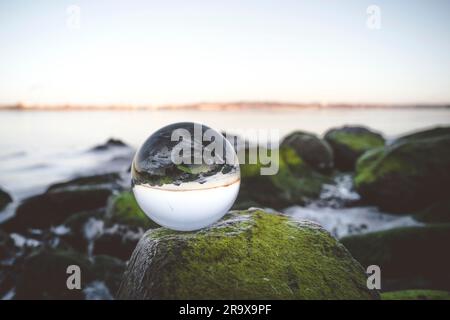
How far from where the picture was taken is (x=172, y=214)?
3756 mm

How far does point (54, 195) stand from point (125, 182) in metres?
4.42

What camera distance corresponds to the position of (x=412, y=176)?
38.0 feet

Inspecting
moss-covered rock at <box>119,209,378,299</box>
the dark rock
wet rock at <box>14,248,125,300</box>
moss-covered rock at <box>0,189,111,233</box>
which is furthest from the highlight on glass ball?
moss-covered rock at <box>0,189,111,233</box>

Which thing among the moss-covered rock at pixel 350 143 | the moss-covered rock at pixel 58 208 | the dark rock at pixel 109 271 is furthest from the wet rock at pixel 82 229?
the moss-covered rock at pixel 350 143

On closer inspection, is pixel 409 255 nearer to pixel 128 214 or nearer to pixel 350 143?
pixel 128 214

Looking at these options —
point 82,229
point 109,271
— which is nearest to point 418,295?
point 109,271

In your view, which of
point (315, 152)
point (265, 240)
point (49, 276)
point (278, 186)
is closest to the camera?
point (265, 240)

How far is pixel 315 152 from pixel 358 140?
347 cm

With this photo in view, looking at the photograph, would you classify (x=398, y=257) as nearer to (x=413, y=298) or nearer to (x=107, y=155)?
(x=413, y=298)

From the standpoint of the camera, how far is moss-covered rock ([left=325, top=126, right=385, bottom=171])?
1878 centimetres

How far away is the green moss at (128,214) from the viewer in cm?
939
